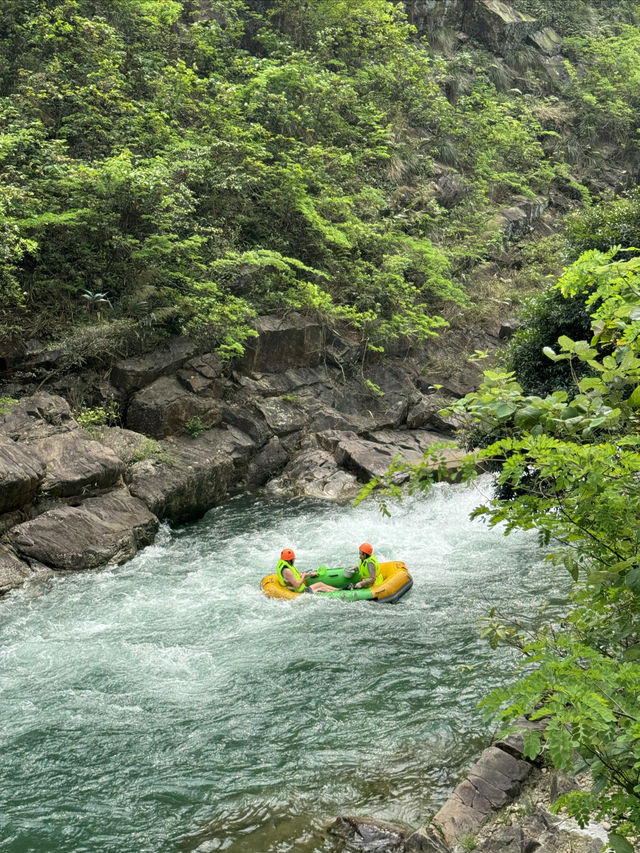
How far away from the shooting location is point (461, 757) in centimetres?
634

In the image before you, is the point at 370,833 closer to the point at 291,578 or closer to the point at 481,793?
the point at 481,793

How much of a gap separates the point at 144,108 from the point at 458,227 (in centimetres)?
1146

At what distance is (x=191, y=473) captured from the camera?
48.8ft

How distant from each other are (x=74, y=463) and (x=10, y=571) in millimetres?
2606

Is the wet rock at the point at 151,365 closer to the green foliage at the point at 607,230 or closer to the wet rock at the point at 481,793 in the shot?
the green foliage at the point at 607,230

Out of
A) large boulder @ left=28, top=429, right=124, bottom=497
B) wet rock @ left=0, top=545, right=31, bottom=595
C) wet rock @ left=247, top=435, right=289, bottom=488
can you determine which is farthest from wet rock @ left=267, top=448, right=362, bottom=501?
wet rock @ left=0, top=545, right=31, bottom=595

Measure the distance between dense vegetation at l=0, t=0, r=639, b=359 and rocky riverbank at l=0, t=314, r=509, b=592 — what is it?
97 centimetres

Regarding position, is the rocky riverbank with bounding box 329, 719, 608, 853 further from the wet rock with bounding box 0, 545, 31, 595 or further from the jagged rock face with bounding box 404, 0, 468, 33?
the jagged rock face with bounding box 404, 0, 468, 33

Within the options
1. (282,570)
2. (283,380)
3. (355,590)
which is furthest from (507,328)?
(282,570)

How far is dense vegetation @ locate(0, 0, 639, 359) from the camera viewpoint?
16.0 m

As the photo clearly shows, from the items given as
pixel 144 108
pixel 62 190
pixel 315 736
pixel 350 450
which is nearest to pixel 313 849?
pixel 315 736

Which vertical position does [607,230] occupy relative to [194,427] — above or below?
above

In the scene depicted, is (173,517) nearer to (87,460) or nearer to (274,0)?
(87,460)

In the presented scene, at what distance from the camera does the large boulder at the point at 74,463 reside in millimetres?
12570
